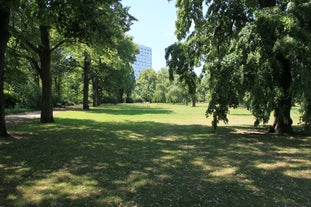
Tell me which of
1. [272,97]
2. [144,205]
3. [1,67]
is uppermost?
[1,67]

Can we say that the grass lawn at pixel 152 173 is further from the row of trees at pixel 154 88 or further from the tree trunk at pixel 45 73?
the row of trees at pixel 154 88

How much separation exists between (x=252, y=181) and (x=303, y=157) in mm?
3368

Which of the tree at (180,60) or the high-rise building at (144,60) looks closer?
the tree at (180,60)

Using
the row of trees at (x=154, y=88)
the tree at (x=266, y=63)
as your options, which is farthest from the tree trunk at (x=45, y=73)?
the row of trees at (x=154, y=88)

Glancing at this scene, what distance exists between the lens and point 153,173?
6.50 m

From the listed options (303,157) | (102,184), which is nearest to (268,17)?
(303,157)

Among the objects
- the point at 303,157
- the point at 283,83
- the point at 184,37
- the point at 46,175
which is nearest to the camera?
the point at 46,175

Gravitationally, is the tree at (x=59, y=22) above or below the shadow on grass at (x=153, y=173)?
above

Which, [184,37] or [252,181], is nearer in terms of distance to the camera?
[252,181]

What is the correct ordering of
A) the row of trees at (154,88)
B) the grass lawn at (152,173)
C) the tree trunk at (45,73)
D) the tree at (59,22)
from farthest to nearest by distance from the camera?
the row of trees at (154,88), the tree trunk at (45,73), the tree at (59,22), the grass lawn at (152,173)

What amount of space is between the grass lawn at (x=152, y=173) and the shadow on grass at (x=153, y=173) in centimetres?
2

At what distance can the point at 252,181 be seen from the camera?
5.92m

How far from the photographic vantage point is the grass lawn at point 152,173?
193 inches

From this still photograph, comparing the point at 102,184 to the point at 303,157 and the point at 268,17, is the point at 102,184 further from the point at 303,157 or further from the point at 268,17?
the point at 268,17
